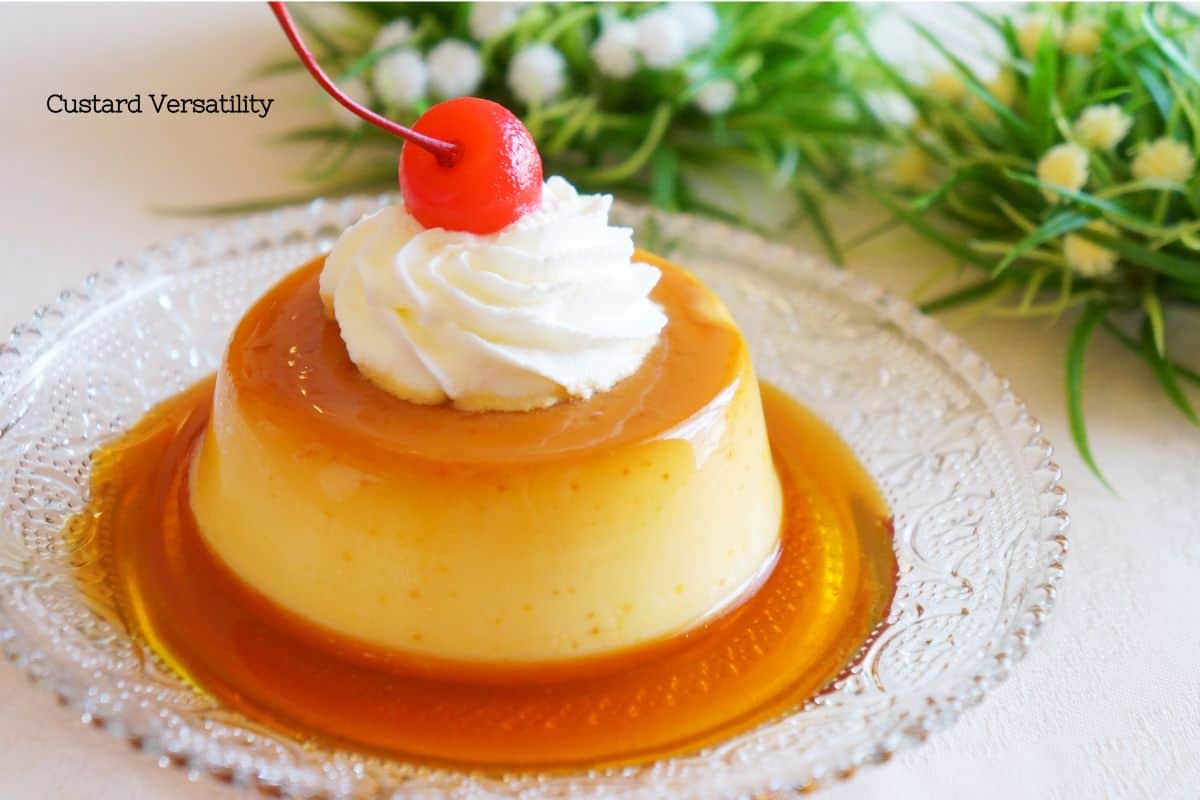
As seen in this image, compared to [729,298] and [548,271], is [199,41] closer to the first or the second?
[729,298]

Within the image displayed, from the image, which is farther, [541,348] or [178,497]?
[178,497]

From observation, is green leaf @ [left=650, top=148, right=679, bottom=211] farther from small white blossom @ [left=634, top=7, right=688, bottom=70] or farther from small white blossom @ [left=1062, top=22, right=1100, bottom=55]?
small white blossom @ [left=1062, top=22, right=1100, bottom=55]

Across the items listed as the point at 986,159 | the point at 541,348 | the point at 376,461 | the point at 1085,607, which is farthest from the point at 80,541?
the point at 986,159

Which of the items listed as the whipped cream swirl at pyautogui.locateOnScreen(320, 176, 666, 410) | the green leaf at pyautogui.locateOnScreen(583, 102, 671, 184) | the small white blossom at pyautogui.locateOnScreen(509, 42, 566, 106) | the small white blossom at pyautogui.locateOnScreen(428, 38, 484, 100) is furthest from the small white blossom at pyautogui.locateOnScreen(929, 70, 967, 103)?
the whipped cream swirl at pyautogui.locateOnScreen(320, 176, 666, 410)

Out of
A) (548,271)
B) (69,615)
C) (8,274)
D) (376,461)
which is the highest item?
(548,271)

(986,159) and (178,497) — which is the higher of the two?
(986,159)

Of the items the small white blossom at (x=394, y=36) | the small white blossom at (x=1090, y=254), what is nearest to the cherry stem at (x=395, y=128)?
the small white blossom at (x=394, y=36)

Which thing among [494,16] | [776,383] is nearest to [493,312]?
[776,383]
